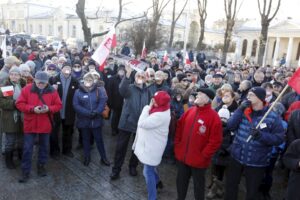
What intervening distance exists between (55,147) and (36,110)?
4.92 ft

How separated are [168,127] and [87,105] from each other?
6.55ft

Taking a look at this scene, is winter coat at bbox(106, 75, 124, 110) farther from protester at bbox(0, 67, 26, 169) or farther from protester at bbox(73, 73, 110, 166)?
protester at bbox(0, 67, 26, 169)

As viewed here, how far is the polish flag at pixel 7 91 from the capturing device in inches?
215

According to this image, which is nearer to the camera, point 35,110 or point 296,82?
point 296,82

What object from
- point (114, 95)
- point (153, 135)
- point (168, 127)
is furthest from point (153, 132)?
point (114, 95)

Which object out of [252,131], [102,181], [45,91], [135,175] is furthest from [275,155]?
[45,91]

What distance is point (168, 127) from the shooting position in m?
4.66

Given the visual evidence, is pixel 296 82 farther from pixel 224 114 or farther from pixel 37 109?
pixel 37 109

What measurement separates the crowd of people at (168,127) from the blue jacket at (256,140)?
0.01 meters

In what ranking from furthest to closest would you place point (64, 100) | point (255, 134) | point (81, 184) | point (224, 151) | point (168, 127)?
point (64, 100) → point (81, 184) → point (224, 151) → point (168, 127) → point (255, 134)

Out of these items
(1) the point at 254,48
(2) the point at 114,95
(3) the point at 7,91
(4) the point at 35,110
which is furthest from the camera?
(1) the point at 254,48

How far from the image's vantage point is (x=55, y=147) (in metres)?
6.48

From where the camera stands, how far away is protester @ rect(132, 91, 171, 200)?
4512 mm

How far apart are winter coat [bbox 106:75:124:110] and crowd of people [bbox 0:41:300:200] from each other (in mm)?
1156
